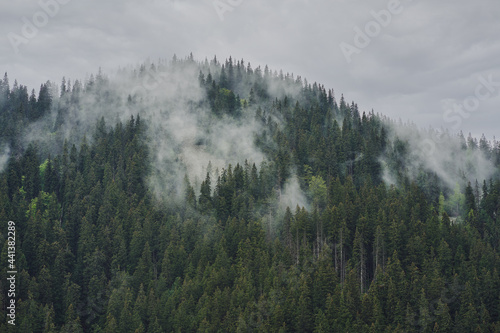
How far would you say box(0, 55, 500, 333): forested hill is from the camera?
84.1 metres

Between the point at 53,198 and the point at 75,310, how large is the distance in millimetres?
38997

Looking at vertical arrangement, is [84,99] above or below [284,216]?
above

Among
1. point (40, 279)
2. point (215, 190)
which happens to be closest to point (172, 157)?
point (215, 190)

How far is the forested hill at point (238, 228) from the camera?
276 ft

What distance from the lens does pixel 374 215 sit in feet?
338

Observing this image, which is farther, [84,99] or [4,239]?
[84,99]

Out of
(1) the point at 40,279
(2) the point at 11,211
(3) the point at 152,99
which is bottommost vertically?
(1) the point at 40,279

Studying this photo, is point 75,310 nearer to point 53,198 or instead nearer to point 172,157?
point 53,198

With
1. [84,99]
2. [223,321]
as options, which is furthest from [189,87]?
[223,321]

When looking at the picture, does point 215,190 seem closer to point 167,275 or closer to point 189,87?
point 167,275

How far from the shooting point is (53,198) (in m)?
124

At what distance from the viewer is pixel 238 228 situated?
10794 centimetres

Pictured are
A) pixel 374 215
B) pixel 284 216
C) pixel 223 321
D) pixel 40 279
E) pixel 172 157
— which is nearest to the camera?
pixel 223 321

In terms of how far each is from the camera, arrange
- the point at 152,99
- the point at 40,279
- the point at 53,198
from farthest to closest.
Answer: the point at 152,99, the point at 53,198, the point at 40,279
